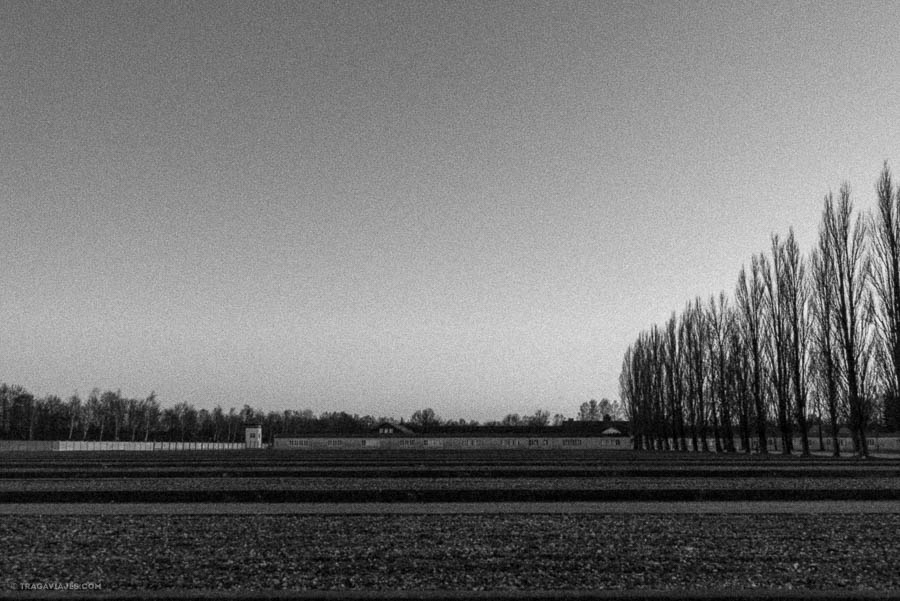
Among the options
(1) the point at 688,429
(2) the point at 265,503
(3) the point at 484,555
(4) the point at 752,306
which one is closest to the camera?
(3) the point at 484,555

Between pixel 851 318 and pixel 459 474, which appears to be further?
pixel 851 318

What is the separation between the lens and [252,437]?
397 ft

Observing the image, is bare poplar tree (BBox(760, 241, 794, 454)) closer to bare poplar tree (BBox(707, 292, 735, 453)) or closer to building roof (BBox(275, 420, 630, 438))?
bare poplar tree (BBox(707, 292, 735, 453))

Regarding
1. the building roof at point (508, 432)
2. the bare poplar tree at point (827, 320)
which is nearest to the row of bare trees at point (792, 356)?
the bare poplar tree at point (827, 320)

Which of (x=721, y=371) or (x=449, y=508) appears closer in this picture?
(x=449, y=508)

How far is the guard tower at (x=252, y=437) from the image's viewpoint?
11889cm

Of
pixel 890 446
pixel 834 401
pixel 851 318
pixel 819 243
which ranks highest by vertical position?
pixel 819 243

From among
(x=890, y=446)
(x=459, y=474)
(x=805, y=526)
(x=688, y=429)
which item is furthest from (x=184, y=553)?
(x=890, y=446)

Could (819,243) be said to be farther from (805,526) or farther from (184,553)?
(184,553)

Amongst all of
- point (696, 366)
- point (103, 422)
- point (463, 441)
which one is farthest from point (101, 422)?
point (696, 366)

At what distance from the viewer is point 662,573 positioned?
978cm

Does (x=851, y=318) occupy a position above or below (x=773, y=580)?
above

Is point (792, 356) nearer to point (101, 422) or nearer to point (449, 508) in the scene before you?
point (449, 508)

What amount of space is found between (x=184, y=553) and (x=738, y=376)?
56.8 meters
